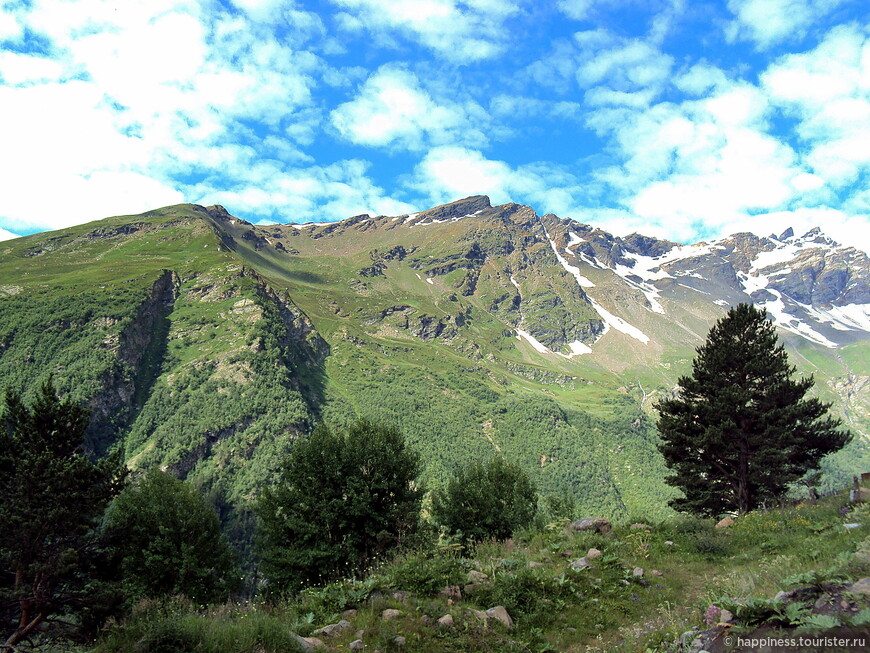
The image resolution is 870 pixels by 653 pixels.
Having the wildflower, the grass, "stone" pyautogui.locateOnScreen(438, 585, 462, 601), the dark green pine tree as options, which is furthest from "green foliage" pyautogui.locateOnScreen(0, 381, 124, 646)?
the dark green pine tree

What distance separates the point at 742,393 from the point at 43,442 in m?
41.2

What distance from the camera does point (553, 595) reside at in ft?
36.4

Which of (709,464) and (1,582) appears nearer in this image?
(1,582)

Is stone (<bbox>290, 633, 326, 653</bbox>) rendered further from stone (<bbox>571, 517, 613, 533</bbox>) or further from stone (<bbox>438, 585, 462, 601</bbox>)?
stone (<bbox>571, 517, 613, 533</bbox>)

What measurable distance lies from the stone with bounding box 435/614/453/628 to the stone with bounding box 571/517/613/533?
9034 mm

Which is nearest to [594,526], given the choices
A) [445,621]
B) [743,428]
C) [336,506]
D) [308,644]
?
[445,621]

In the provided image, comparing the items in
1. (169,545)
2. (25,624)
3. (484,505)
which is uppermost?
(484,505)

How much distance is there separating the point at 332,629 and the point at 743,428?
2684 cm

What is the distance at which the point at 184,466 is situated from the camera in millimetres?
188000

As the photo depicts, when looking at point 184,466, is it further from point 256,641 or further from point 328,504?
point 256,641

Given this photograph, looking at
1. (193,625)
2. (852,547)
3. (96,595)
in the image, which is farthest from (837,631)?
(96,595)

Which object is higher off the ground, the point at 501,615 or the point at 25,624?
the point at 501,615

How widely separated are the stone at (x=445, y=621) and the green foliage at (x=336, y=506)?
14.2m

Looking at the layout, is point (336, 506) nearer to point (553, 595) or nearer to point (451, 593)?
point (451, 593)
